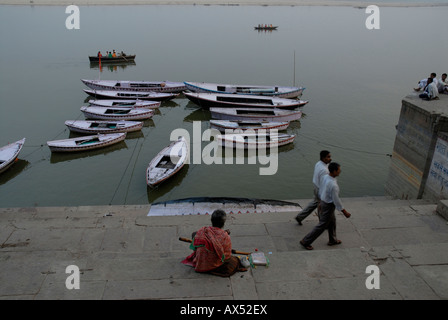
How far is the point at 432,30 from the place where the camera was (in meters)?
71.8

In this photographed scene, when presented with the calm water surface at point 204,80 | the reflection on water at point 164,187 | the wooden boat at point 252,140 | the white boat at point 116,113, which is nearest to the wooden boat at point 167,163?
the reflection on water at point 164,187

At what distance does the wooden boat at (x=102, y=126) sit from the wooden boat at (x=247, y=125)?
4.46 meters

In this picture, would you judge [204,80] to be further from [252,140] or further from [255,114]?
[252,140]

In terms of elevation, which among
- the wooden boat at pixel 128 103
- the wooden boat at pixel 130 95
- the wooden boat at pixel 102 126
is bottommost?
the wooden boat at pixel 102 126

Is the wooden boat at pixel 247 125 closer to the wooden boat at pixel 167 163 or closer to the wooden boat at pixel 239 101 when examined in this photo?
the wooden boat at pixel 239 101

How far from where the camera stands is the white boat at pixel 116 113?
22.0 m

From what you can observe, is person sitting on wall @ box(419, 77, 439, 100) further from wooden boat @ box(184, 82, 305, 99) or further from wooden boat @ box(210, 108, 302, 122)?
wooden boat @ box(184, 82, 305, 99)

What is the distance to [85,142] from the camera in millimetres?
18781

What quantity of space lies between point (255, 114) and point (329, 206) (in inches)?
631

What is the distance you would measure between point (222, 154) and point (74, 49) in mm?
37059

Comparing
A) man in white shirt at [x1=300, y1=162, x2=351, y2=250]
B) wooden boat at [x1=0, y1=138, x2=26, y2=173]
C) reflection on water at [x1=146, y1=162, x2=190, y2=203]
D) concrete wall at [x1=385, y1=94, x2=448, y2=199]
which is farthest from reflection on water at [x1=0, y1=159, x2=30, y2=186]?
concrete wall at [x1=385, y1=94, x2=448, y2=199]

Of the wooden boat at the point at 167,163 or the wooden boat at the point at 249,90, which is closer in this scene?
the wooden boat at the point at 167,163

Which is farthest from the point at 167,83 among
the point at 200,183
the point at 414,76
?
the point at 414,76
